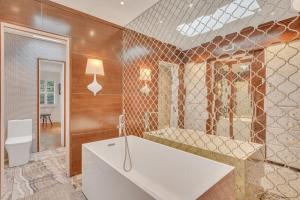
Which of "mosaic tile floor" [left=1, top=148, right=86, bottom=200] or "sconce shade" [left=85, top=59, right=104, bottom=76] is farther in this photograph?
"sconce shade" [left=85, top=59, right=104, bottom=76]

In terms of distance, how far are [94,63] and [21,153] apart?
2152 mm

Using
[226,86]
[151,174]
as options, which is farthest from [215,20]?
[151,174]

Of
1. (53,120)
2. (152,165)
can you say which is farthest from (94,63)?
(53,120)

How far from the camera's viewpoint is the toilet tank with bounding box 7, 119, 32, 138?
9.98ft

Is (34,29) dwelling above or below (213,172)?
above

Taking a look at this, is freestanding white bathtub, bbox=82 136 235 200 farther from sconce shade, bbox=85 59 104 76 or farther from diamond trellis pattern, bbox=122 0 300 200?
sconce shade, bbox=85 59 104 76

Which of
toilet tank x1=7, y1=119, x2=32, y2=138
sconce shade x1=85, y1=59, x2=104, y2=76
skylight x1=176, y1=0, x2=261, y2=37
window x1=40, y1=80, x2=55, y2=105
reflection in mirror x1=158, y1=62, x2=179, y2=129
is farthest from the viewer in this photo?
window x1=40, y1=80, x2=55, y2=105

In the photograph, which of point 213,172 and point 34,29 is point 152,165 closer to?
point 213,172

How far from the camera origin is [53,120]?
658 cm

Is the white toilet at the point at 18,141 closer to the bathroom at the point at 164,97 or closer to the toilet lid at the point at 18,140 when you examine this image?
the toilet lid at the point at 18,140

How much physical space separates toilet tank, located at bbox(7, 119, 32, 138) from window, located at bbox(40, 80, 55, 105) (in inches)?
141

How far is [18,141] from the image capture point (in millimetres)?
2883

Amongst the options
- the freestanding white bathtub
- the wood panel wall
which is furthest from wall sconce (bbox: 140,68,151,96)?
the freestanding white bathtub

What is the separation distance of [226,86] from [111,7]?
2791 mm
